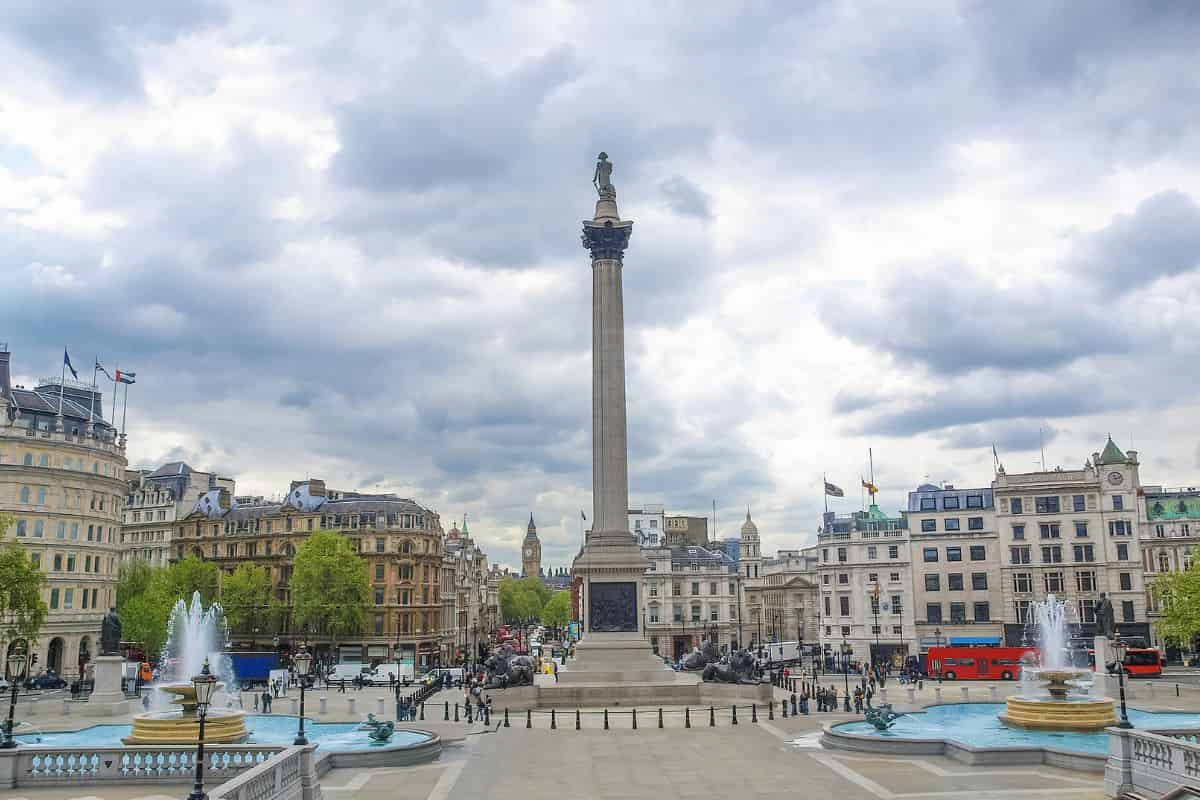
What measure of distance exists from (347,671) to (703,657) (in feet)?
100

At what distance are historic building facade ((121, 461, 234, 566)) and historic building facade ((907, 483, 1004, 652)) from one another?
267 ft

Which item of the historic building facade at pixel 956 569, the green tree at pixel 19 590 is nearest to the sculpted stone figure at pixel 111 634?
the green tree at pixel 19 590

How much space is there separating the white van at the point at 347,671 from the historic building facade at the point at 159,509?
4746 cm

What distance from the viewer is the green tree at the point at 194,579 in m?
91.8

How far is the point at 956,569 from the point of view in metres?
91.4

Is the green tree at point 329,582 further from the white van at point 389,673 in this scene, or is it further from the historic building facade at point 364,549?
the white van at point 389,673

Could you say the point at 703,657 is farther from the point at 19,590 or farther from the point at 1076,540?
the point at 1076,540

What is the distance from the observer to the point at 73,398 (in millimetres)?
87250

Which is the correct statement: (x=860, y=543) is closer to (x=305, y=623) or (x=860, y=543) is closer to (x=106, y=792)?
(x=305, y=623)

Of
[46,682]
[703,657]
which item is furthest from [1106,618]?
[46,682]

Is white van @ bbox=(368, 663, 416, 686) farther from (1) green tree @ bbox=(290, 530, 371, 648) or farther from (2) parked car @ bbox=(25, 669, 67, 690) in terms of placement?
(2) parked car @ bbox=(25, 669, 67, 690)

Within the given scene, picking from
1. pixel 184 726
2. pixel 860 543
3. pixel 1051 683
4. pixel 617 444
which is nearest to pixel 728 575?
pixel 860 543

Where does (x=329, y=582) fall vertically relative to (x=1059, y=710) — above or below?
above

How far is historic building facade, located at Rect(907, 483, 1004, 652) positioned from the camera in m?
89.6
